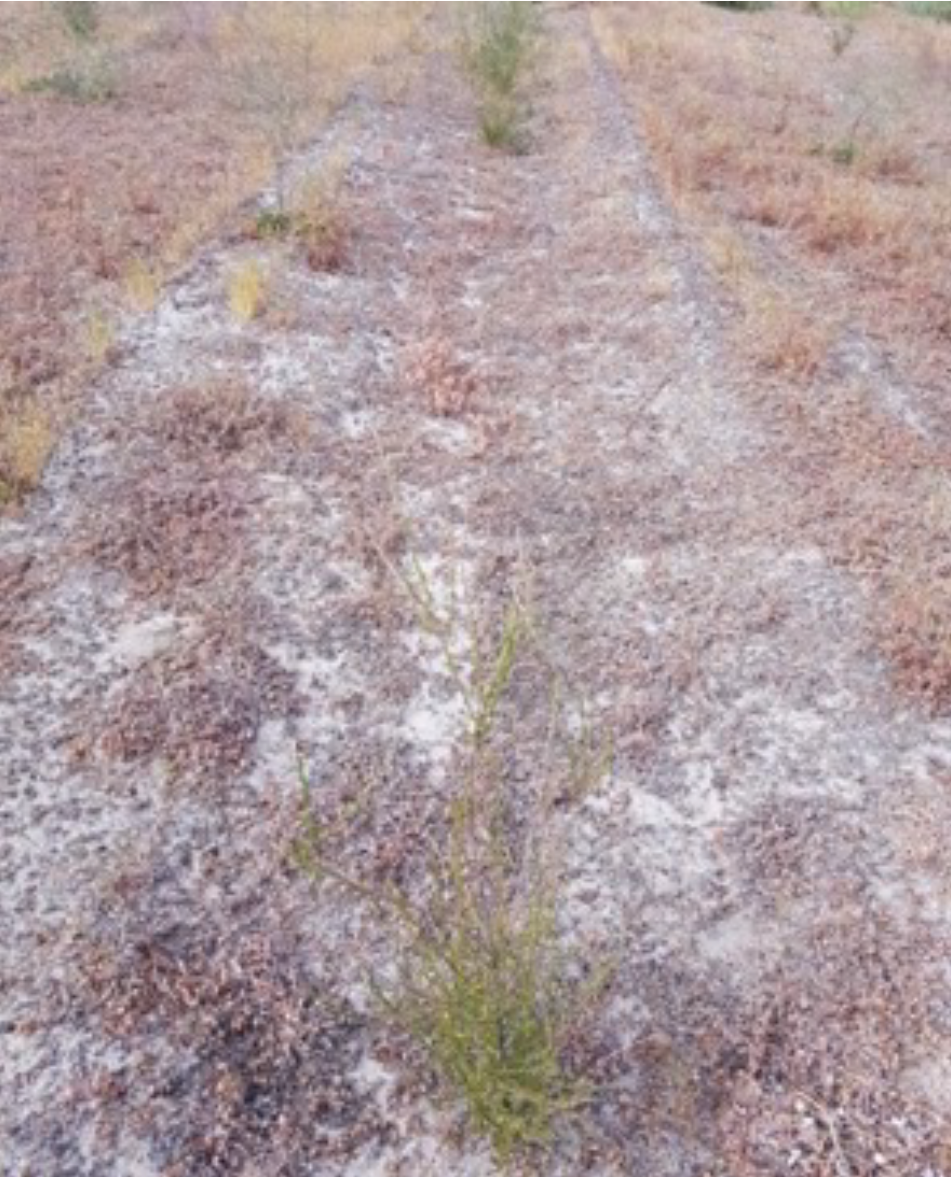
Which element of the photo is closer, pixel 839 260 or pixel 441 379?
pixel 441 379

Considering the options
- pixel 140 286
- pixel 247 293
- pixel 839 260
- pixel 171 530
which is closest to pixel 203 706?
pixel 171 530

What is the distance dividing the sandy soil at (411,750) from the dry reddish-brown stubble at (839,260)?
0.29 meters

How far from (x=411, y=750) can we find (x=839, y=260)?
23.2ft

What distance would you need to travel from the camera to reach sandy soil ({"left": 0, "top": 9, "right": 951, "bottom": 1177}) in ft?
11.1

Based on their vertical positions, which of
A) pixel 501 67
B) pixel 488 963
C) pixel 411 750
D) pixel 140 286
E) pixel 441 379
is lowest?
pixel 411 750

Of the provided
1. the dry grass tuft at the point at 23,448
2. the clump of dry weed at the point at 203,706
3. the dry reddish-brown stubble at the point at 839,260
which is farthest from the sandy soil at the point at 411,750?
the dry reddish-brown stubble at the point at 839,260

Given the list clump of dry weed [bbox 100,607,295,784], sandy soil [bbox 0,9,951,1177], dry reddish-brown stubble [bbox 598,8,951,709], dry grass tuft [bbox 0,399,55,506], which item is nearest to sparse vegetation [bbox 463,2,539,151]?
dry reddish-brown stubble [bbox 598,8,951,709]

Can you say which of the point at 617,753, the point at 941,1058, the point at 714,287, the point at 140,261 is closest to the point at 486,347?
the point at 714,287

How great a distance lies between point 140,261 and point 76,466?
302cm

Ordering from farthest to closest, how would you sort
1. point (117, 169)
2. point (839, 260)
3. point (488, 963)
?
point (117, 169) < point (839, 260) < point (488, 963)

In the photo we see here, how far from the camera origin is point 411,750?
15.4ft

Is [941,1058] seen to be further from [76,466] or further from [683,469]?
[76,466]

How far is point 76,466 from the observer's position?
249 inches

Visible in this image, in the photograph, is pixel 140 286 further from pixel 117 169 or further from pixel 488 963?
pixel 488 963
